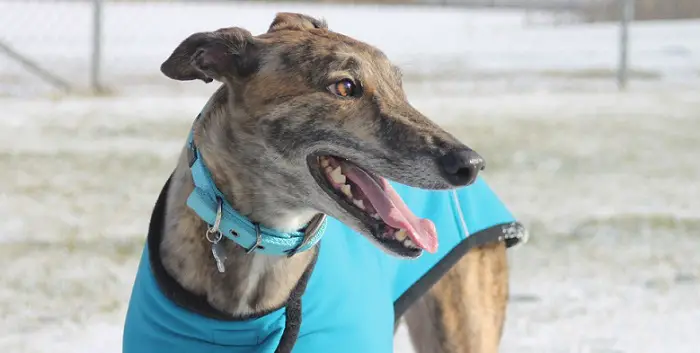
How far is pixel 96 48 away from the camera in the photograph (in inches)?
402

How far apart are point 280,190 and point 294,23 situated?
0.55 m

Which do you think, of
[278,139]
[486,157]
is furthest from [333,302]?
[486,157]

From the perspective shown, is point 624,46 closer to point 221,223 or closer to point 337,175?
point 337,175

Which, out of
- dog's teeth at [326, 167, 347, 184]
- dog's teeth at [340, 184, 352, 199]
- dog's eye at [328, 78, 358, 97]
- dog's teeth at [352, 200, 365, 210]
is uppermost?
dog's eye at [328, 78, 358, 97]

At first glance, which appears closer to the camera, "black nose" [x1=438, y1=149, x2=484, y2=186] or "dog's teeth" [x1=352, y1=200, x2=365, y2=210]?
"black nose" [x1=438, y1=149, x2=484, y2=186]

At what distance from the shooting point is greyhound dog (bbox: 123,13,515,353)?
2193 millimetres

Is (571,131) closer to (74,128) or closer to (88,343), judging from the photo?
(74,128)

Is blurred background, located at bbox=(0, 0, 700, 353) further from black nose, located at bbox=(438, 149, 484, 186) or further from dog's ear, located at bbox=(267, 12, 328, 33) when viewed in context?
black nose, located at bbox=(438, 149, 484, 186)

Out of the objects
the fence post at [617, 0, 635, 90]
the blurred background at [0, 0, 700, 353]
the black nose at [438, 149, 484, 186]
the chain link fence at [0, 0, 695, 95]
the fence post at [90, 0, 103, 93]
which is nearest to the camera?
the black nose at [438, 149, 484, 186]

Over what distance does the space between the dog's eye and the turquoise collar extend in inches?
13.4

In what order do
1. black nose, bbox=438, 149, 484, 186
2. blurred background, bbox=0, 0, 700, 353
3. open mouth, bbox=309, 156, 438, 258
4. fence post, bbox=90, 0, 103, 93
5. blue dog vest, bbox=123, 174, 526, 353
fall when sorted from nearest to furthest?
black nose, bbox=438, 149, 484, 186 → open mouth, bbox=309, 156, 438, 258 → blue dog vest, bbox=123, 174, 526, 353 → blurred background, bbox=0, 0, 700, 353 → fence post, bbox=90, 0, 103, 93

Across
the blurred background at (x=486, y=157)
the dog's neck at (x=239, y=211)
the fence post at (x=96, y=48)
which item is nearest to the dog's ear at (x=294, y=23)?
the dog's neck at (x=239, y=211)

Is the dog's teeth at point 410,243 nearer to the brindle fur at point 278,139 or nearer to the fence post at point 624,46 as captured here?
the brindle fur at point 278,139

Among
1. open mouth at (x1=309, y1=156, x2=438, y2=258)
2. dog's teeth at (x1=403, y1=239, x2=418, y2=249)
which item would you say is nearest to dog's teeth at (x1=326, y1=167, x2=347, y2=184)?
open mouth at (x1=309, y1=156, x2=438, y2=258)
